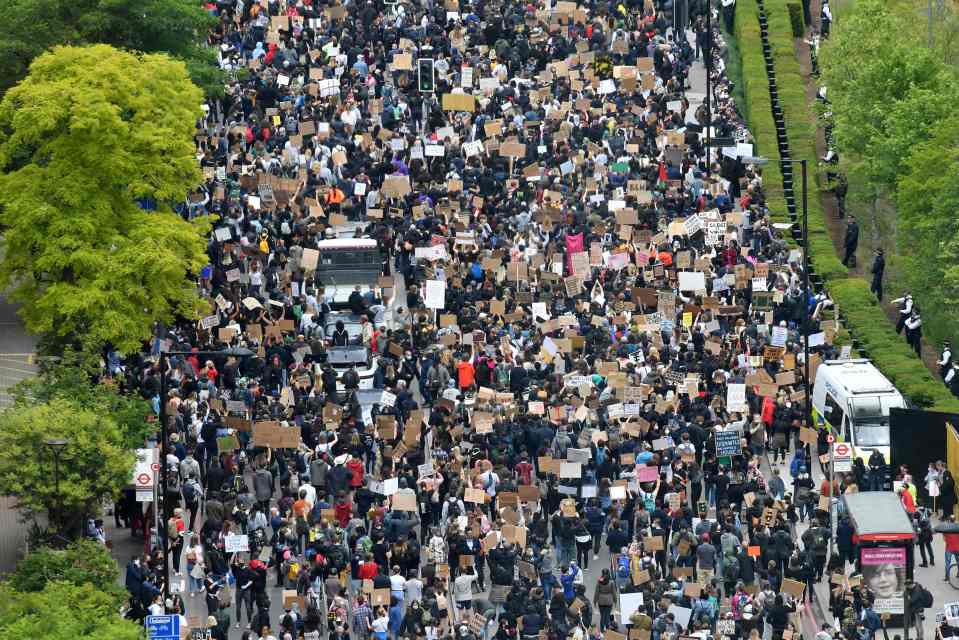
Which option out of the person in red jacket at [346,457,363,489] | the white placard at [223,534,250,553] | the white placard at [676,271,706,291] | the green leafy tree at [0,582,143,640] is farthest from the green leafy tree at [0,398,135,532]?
the white placard at [676,271,706,291]

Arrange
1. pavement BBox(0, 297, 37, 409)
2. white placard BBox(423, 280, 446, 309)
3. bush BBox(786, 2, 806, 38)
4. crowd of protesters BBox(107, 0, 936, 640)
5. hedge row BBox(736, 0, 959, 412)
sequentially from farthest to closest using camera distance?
bush BBox(786, 2, 806, 38) → hedge row BBox(736, 0, 959, 412) → pavement BBox(0, 297, 37, 409) → white placard BBox(423, 280, 446, 309) → crowd of protesters BBox(107, 0, 936, 640)

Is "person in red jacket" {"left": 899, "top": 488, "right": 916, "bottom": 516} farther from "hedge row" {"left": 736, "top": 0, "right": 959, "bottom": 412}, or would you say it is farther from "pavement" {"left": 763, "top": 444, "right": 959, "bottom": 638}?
"hedge row" {"left": 736, "top": 0, "right": 959, "bottom": 412}

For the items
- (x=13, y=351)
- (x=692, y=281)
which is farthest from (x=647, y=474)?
(x=13, y=351)

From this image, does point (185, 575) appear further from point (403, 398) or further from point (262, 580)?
point (403, 398)

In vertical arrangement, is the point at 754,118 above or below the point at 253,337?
above

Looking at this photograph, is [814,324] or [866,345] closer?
[814,324]

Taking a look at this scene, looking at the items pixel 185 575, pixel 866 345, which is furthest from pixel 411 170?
pixel 185 575

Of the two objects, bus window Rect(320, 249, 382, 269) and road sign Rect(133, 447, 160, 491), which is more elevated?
bus window Rect(320, 249, 382, 269)
